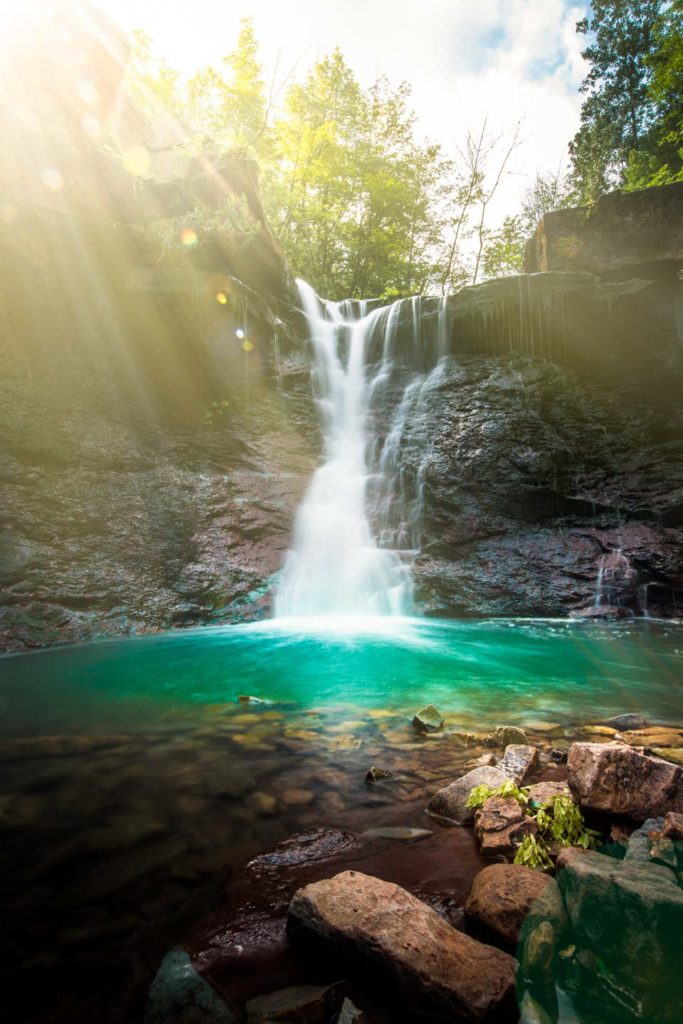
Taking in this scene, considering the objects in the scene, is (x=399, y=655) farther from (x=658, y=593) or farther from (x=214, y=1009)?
(x=658, y=593)

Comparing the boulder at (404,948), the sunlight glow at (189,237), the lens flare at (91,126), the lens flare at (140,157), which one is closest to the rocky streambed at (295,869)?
the boulder at (404,948)

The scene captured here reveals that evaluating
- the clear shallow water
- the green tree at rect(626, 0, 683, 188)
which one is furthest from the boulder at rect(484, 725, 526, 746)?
the green tree at rect(626, 0, 683, 188)

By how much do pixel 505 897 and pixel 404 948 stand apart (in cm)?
41

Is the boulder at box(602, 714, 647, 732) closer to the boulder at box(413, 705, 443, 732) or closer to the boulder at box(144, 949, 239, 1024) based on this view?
the boulder at box(413, 705, 443, 732)

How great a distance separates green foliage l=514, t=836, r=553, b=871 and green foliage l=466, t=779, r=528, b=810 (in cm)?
30

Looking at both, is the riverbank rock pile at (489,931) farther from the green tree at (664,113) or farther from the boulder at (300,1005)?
the green tree at (664,113)

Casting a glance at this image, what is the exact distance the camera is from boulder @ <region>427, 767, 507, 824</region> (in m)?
2.35

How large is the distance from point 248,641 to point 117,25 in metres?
20.5

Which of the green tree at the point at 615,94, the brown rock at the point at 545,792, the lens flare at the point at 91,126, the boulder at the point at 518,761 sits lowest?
the boulder at the point at 518,761

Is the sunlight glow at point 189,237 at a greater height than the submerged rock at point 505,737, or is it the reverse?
the sunlight glow at point 189,237

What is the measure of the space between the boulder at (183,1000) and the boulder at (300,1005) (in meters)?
0.07

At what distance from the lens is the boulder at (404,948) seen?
133 centimetres

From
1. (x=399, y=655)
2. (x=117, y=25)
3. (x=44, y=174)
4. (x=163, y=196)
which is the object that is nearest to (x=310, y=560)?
(x=399, y=655)

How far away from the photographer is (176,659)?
19.8ft
